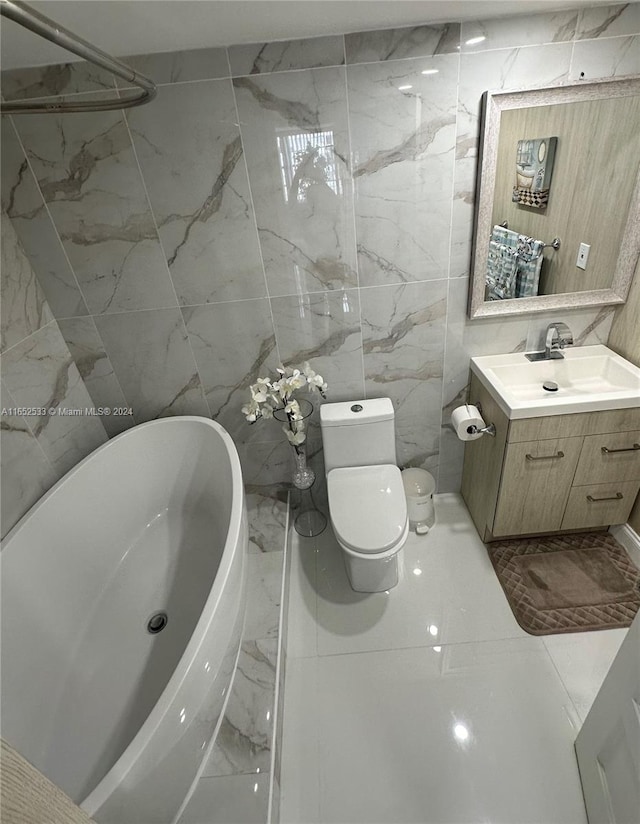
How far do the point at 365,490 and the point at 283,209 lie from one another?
4.04 ft

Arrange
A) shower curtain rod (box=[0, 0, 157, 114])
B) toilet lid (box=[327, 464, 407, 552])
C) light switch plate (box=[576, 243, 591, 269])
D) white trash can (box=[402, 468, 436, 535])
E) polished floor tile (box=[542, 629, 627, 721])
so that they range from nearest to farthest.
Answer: shower curtain rod (box=[0, 0, 157, 114]) < polished floor tile (box=[542, 629, 627, 721]) < toilet lid (box=[327, 464, 407, 552]) < light switch plate (box=[576, 243, 591, 269]) < white trash can (box=[402, 468, 436, 535])

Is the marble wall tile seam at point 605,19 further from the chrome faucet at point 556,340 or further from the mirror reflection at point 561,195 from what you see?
the chrome faucet at point 556,340

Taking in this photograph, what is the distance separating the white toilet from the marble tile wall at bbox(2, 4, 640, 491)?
18cm

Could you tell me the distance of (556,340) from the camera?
1824 millimetres

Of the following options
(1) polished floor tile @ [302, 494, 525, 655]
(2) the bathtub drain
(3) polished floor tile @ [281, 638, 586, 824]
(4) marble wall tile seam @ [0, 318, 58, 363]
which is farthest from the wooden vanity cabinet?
(4) marble wall tile seam @ [0, 318, 58, 363]

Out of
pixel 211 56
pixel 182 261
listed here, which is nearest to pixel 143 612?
pixel 182 261

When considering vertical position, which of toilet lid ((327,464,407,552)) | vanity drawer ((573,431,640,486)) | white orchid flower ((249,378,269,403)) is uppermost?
white orchid flower ((249,378,269,403))

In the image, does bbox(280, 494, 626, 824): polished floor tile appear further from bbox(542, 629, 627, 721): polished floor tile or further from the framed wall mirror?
the framed wall mirror

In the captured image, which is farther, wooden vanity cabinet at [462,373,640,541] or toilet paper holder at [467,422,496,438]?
toilet paper holder at [467,422,496,438]

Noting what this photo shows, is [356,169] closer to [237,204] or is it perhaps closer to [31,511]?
[237,204]

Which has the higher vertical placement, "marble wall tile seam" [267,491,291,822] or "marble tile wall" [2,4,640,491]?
"marble tile wall" [2,4,640,491]

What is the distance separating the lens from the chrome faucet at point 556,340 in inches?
71.1

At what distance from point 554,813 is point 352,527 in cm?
103

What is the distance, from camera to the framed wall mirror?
1.51 meters
